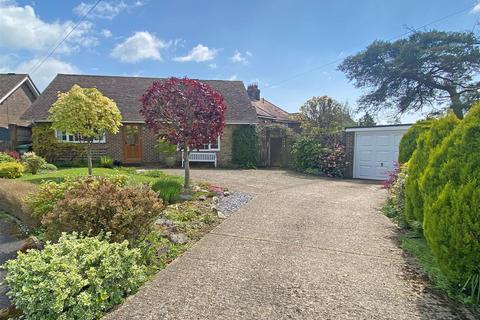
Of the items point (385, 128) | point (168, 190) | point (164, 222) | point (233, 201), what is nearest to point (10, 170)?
point (168, 190)

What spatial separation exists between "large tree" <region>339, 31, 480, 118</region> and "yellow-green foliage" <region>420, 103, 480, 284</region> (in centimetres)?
1850

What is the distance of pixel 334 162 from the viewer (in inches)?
507

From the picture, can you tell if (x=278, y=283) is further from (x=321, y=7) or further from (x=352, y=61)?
(x=352, y=61)

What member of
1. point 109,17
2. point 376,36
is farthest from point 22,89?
point 376,36

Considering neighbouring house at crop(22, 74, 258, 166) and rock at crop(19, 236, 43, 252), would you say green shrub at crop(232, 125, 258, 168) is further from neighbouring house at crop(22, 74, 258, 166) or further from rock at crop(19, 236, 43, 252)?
rock at crop(19, 236, 43, 252)

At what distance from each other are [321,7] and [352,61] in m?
11.0

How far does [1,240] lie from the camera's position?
5.43 m

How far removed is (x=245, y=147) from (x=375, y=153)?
22.5 ft

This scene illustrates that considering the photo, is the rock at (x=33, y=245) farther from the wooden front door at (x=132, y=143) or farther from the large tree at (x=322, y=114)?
the large tree at (x=322, y=114)

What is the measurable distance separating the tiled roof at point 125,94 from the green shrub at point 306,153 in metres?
3.39

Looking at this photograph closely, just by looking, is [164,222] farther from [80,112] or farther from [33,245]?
[80,112]

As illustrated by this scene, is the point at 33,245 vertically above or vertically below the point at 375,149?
below

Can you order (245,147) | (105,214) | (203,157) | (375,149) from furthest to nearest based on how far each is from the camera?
(203,157)
(245,147)
(375,149)
(105,214)

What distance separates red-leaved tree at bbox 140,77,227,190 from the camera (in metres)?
7.54
